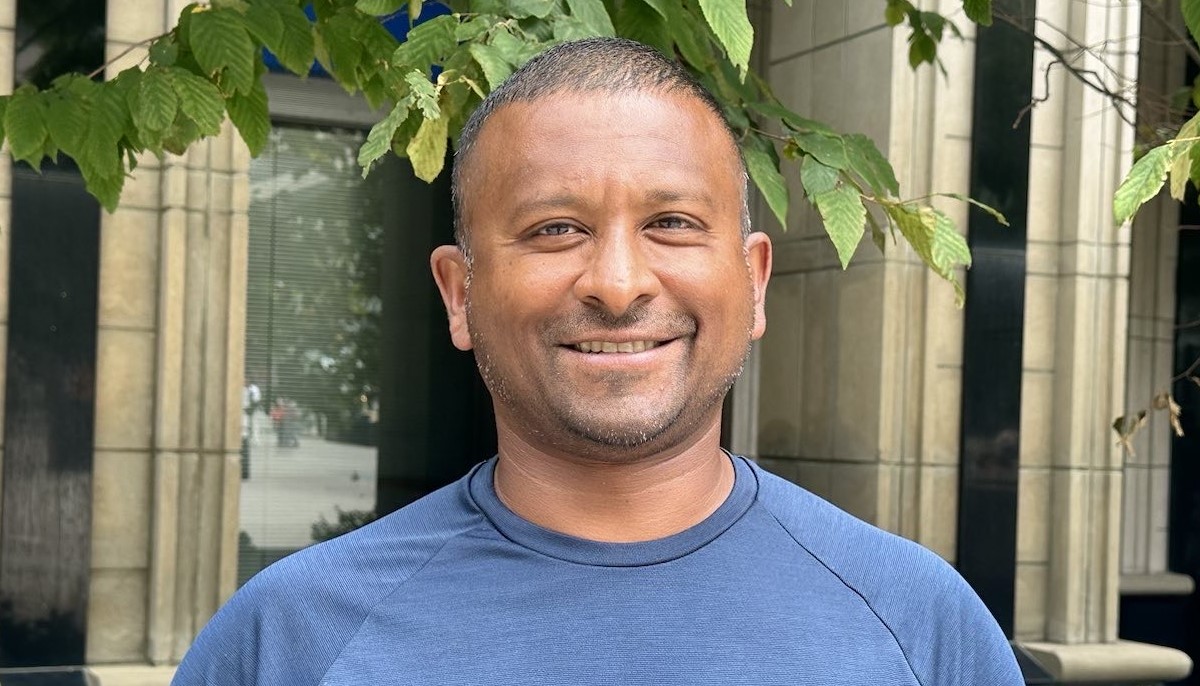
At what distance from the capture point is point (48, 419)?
6.12 metres

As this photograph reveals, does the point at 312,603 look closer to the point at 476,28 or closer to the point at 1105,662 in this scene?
the point at 476,28

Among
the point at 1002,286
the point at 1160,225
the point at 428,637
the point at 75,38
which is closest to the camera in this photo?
the point at 428,637

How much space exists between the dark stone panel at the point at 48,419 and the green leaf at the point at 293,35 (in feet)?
10.1

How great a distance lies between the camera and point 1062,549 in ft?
25.0

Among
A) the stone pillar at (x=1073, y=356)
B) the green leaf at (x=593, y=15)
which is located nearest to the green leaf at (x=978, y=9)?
the green leaf at (x=593, y=15)

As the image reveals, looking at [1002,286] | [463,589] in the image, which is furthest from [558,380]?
[1002,286]

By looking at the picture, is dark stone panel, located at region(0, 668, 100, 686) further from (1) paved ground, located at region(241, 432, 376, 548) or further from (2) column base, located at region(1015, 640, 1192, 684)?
(2) column base, located at region(1015, 640, 1192, 684)

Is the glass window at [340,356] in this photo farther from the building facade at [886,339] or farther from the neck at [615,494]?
the neck at [615,494]

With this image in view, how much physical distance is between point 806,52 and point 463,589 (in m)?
6.41

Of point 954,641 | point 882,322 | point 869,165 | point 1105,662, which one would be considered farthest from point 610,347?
point 1105,662

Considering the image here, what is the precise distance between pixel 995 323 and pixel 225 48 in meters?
5.05

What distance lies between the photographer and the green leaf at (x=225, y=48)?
3.16m

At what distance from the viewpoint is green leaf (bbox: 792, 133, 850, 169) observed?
9.98ft

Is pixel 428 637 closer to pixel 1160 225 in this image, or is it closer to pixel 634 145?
pixel 634 145
